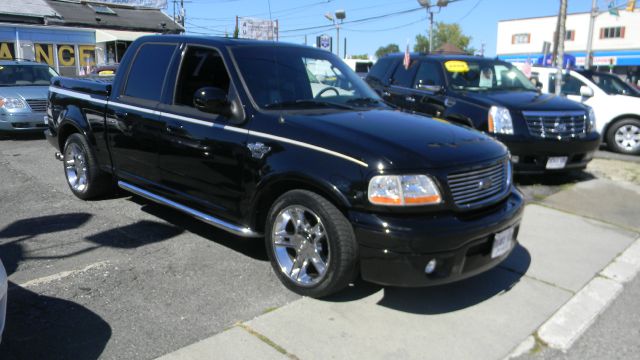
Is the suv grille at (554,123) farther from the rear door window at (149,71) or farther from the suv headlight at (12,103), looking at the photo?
the suv headlight at (12,103)

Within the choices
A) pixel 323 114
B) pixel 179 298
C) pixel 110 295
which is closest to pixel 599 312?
pixel 323 114

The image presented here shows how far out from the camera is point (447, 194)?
10.7 feet

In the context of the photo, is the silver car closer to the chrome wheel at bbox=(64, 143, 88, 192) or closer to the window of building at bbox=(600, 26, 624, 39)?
the chrome wheel at bbox=(64, 143, 88, 192)

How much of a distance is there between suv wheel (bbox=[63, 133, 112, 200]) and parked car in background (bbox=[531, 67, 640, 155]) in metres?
9.05

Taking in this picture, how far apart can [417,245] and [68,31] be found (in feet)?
98.7

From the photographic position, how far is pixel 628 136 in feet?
35.3

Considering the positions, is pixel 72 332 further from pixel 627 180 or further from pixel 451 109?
pixel 627 180

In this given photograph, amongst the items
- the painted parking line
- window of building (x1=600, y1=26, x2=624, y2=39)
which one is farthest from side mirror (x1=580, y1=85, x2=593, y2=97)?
window of building (x1=600, y1=26, x2=624, y2=39)

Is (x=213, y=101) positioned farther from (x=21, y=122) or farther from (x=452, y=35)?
(x=452, y=35)

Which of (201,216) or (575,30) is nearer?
(201,216)

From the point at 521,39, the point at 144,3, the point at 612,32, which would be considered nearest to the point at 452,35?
the point at 521,39

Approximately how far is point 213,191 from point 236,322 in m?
1.15

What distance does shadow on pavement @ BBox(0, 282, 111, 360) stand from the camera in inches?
115

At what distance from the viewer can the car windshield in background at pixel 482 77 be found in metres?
8.00
